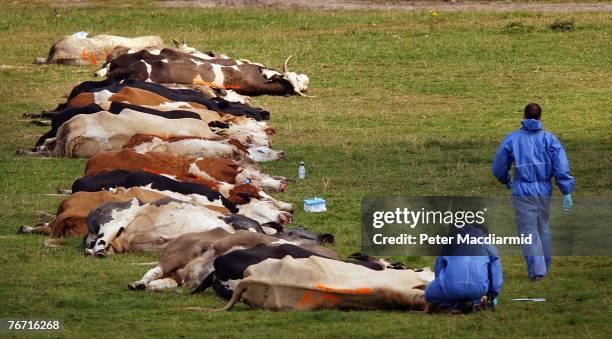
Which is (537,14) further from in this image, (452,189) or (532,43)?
(452,189)

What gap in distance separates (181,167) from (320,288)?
5.93 m

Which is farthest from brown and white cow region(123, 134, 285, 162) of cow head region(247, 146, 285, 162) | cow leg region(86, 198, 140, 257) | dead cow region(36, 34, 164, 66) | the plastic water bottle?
dead cow region(36, 34, 164, 66)

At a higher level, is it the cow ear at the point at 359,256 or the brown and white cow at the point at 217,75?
the cow ear at the point at 359,256

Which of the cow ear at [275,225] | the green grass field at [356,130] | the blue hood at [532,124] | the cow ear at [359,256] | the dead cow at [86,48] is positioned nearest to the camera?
the green grass field at [356,130]

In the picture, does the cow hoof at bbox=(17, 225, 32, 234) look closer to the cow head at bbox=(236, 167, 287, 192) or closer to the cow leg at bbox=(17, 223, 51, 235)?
the cow leg at bbox=(17, 223, 51, 235)

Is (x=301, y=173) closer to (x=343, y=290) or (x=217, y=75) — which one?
(x=343, y=290)

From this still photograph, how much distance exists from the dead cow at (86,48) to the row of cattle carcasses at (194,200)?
4.55 m

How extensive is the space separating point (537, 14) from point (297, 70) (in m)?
8.89

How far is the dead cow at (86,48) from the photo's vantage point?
2950 cm

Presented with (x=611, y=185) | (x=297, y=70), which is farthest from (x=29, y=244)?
(x=297, y=70)

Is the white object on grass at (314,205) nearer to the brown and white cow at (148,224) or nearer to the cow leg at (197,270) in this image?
the brown and white cow at (148,224)

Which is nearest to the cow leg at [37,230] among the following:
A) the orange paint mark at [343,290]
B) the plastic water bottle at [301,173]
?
the plastic water bottle at [301,173]

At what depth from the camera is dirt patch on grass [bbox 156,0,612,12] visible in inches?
1439

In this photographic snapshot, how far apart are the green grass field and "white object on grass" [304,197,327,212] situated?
15cm
